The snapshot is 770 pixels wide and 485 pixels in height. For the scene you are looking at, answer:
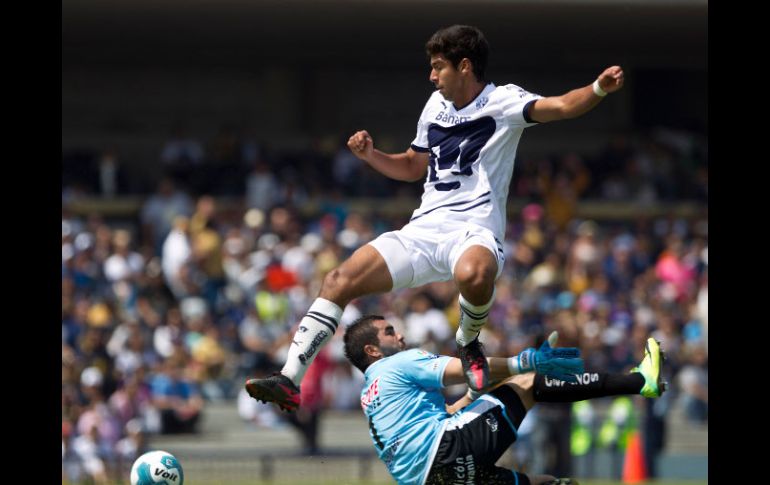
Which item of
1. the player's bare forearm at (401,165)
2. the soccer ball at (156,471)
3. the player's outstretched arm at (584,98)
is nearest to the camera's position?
the player's outstretched arm at (584,98)

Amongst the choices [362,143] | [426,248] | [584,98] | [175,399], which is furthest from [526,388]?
[175,399]

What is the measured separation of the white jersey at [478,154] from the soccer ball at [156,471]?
2795mm

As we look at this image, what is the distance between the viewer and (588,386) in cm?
905

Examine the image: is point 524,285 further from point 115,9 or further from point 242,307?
point 115,9

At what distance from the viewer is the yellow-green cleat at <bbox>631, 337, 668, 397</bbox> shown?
8.95 meters

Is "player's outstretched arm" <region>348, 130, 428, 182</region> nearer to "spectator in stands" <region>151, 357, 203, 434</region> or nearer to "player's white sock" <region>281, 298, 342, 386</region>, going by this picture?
"player's white sock" <region>281, 298, 342, 386</region>

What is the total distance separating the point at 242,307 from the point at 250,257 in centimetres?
101

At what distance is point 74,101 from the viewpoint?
2608 centimetres

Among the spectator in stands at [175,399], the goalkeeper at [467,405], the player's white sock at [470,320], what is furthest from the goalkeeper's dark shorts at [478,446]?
the spectator in stands at [175,399]

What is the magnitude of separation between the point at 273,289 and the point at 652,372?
36.0ft

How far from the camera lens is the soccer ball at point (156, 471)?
10016mm

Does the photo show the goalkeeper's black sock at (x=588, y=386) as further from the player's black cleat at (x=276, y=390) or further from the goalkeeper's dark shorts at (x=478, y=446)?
the player's black cleat at (x=276, y=390)

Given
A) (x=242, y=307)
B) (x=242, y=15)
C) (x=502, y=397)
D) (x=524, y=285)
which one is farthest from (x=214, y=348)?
(x=502, y=397)

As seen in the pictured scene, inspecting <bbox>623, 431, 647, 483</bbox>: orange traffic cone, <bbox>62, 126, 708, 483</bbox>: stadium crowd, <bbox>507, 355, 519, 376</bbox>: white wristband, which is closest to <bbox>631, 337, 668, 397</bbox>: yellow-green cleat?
<bbox>507, 355, 519, 376</bbox>: white wristband
